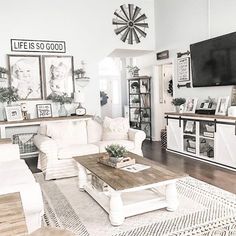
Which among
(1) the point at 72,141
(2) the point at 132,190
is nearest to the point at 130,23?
(1) the point at 72,141

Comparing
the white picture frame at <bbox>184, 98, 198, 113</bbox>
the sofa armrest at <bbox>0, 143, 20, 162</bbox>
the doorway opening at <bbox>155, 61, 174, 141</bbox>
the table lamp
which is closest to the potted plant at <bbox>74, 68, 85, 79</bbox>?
the table lamp

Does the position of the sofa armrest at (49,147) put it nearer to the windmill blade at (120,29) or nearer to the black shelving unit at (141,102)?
the windmill blade at (120,29)

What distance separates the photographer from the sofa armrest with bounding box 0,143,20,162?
3.54 meters

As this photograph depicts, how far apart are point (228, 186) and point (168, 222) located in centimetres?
135

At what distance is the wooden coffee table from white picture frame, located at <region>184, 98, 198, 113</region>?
104 inches

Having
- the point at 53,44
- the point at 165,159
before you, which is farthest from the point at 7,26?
the point at 165,159

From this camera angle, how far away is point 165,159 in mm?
5227

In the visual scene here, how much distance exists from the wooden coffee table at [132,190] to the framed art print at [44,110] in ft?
9.30

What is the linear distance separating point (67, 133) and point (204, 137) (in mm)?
2406

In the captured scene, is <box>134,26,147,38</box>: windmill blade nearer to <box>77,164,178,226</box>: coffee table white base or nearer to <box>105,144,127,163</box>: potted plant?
<box>105,144,127,163</box>: potted plant

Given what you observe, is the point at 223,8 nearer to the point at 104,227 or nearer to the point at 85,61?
the point at 85,61

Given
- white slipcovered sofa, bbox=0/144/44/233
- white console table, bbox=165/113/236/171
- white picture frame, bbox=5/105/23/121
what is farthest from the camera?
white picture frame, bbox=5/105/23/121

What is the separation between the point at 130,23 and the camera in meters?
6.56

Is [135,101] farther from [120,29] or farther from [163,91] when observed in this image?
[120,29]
